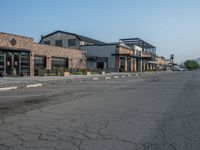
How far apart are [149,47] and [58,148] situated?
116 m

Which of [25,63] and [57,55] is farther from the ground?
[57,55]

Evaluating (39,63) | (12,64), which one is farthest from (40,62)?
(12,64)

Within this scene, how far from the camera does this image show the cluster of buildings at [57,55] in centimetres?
3594

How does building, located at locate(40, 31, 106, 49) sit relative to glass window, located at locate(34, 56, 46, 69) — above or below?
above

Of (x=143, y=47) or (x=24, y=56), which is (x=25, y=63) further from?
(x=143, y=47)

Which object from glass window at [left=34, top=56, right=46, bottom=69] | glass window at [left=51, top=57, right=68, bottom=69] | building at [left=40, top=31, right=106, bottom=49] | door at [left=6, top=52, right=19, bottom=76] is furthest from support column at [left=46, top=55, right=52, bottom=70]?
building at [left=40, top=31, right=106, bottom=49]

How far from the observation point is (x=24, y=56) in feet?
126

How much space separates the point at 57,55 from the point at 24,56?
34.7 feet

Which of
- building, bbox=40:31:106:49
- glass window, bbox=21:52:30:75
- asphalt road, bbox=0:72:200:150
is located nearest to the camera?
asphalt road, bbox=0:72:200:150

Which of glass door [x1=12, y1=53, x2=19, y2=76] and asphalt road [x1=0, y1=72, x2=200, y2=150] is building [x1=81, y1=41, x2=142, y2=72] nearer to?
glass door [x1=12, y1=53, x2=19, y2=76]

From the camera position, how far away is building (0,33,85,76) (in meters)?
35.1

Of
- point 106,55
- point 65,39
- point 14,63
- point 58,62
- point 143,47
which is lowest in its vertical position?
point 14,63

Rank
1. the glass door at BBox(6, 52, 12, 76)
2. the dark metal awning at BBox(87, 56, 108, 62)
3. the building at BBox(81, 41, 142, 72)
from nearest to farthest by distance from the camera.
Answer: the glass door at BBox(6, 52, 12, 76)
the dark metal awning at BBox(87, 56, 108, 62)
the building at BBox(81, 41, 142, 72)

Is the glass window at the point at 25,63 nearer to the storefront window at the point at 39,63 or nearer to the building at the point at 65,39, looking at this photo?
the storefront window at the point at 39,63
